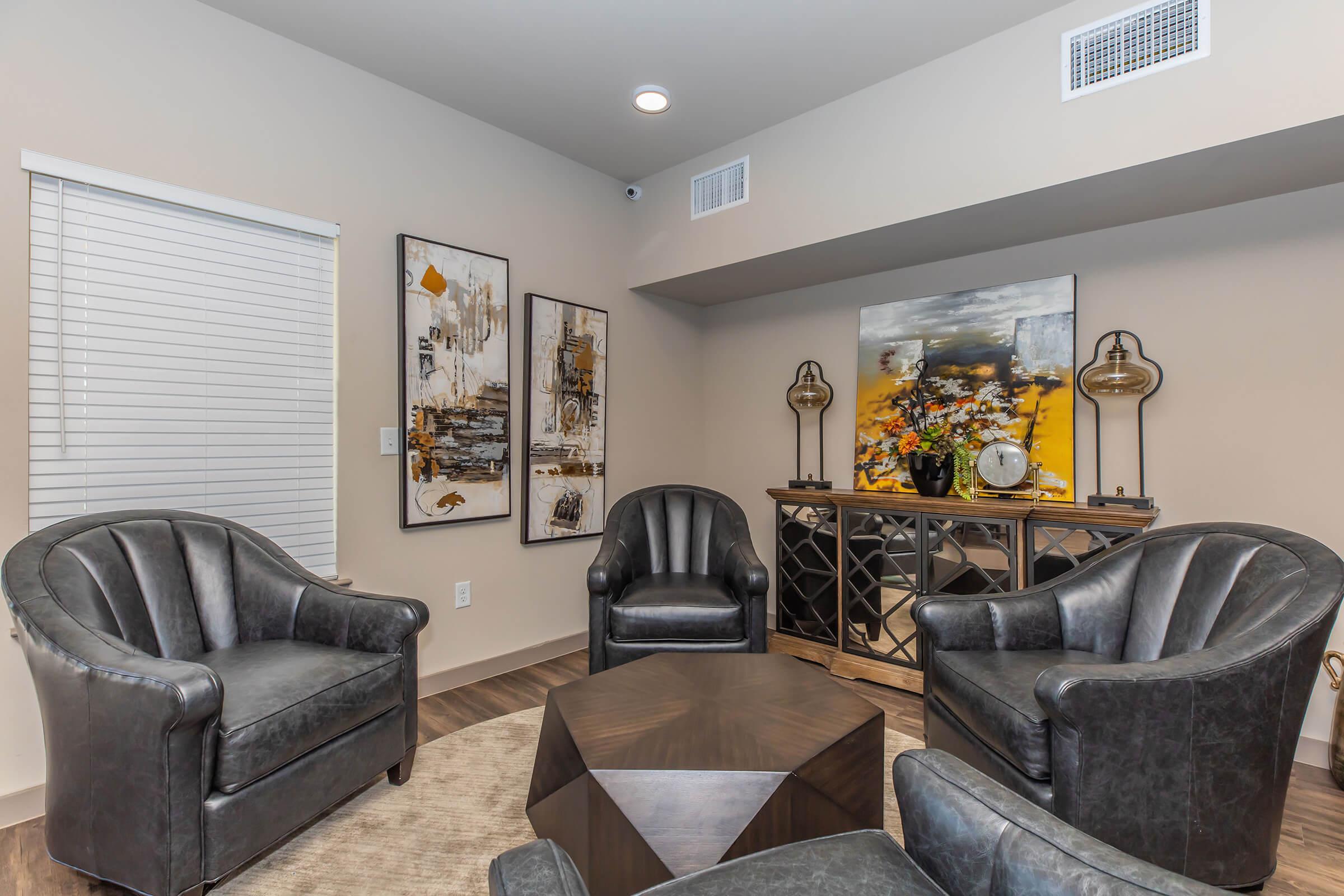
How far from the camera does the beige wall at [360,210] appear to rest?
1972 mm

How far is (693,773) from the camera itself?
4.41ft

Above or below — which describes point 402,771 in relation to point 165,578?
below

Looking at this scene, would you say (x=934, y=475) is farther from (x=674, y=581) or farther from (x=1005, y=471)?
(x=674, y=581)

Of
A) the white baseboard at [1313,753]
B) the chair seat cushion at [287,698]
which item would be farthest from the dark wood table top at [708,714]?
the white baseboard at [1313,753]

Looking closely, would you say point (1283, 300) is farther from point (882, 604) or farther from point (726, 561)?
point (726, 561)

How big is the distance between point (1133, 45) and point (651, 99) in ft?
6.10

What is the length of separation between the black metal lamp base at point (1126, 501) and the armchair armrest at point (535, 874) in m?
2.60

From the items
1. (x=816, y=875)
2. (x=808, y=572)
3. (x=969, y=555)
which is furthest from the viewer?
(x=808, y=572)

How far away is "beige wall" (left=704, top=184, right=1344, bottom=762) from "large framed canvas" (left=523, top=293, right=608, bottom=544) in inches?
79.5

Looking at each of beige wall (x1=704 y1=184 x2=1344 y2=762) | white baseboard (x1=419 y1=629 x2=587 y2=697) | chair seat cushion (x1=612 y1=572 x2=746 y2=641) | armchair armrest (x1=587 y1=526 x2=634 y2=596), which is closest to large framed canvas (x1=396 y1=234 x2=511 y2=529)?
armchair armrest (x1=587 y1=526 x2=634 y2=596)

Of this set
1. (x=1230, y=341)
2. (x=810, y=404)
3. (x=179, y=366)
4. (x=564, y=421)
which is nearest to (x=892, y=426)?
(x=810, y=404)

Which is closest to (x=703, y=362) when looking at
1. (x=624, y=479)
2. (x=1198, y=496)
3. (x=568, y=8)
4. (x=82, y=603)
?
(x=624, y=479)

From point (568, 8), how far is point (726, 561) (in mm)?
2398

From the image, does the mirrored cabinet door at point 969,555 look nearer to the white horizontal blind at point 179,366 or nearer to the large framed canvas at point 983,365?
the large framed canvas at point 983,365
